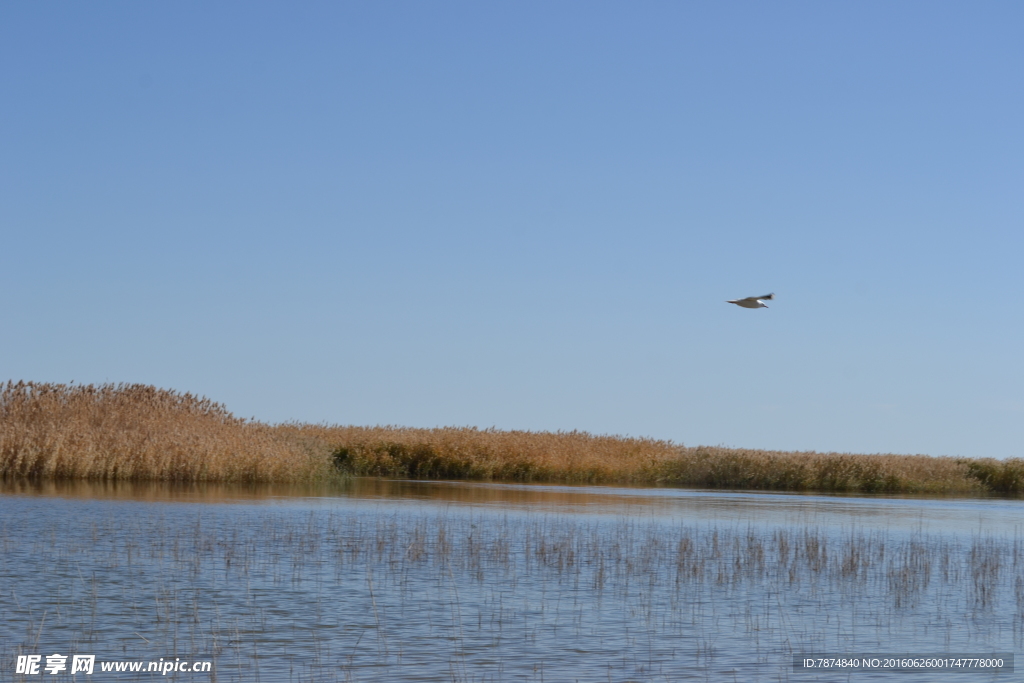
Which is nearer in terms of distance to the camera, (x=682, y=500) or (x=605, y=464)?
(x=682, y=500)

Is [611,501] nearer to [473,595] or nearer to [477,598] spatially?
[473,595]

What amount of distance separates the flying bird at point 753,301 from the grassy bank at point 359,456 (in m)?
18.5

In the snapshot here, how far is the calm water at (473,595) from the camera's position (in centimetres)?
975

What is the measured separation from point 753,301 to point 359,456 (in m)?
27.6

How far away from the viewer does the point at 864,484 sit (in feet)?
142

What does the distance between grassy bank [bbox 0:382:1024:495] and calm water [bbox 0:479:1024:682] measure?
8.67 meters

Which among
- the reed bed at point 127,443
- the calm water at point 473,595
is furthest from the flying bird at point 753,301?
the reed bed at point 127,443

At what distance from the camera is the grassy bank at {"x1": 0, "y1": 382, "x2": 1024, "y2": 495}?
3109cm

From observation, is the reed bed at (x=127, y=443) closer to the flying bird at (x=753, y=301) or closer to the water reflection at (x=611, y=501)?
the water reflection at (x=611, y=501)

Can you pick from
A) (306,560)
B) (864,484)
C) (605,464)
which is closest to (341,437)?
(605,464)

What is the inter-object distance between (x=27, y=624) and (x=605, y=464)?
35.6 metres

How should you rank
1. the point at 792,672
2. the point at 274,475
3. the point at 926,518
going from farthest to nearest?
the point at 274,475 < the point at 926,518 < the point at 792,672

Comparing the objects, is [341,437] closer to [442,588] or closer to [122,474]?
[122,474]

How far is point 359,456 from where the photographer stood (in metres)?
44.3
